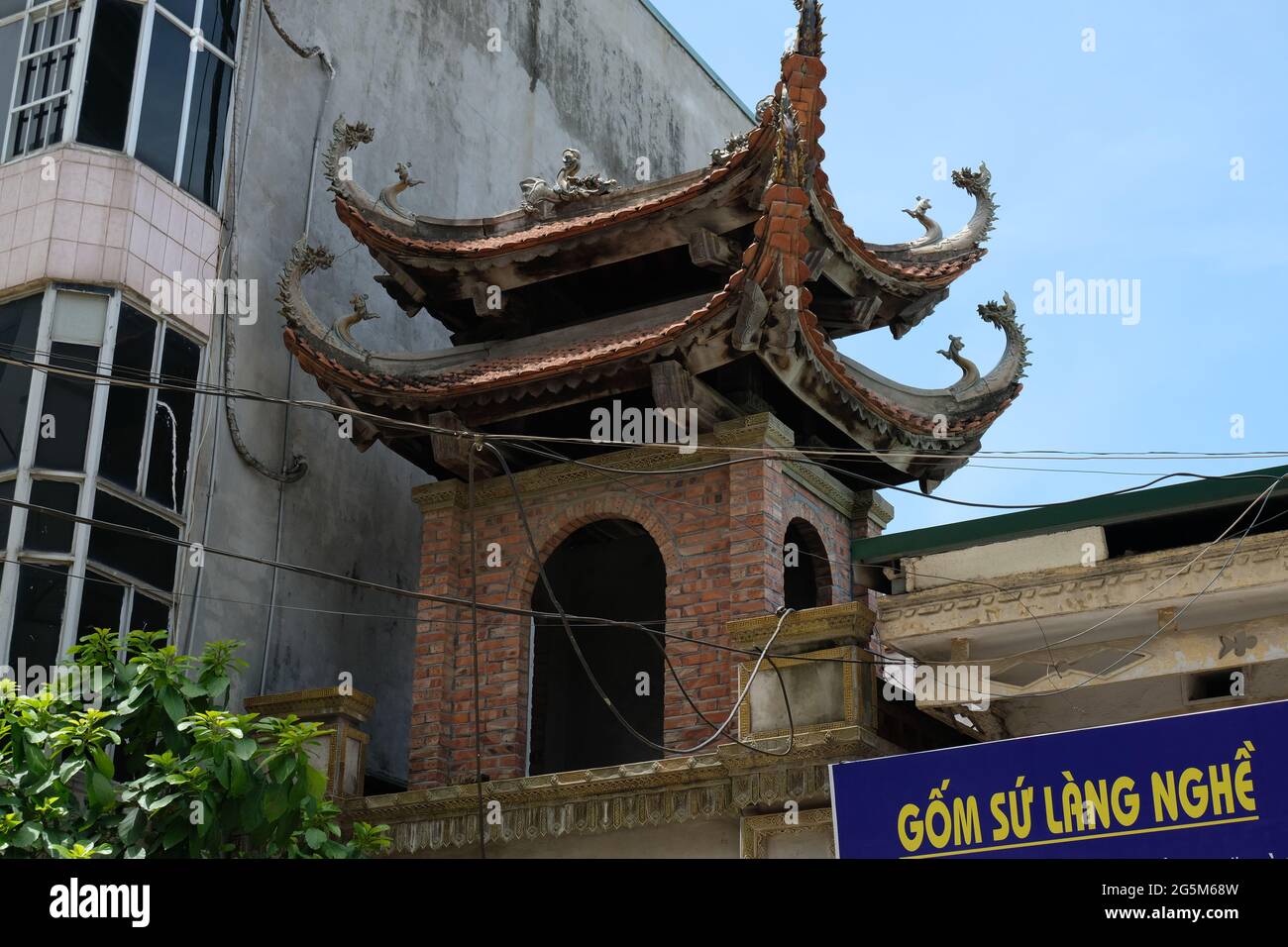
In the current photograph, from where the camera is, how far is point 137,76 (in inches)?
634

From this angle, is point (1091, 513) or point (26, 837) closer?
point (26, 837)

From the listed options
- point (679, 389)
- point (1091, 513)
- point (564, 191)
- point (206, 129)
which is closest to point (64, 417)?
point (206, 129)

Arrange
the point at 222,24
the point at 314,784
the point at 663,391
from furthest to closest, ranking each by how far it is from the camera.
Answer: the point at 222,24
the point at 663,391
the point at 314,784

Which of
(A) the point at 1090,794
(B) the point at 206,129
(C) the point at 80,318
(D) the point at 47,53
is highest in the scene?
(D) the point at 47,53

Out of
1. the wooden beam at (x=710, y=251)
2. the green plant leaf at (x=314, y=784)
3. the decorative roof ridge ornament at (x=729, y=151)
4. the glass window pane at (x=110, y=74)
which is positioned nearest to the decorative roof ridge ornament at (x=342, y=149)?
the glass window pane at (x=110, y=74)

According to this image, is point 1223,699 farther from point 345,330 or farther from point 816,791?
point 345,330

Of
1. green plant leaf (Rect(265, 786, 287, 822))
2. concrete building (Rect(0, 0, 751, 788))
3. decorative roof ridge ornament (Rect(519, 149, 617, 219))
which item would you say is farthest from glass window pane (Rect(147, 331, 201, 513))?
green plant leaf (Rect(265, 786, 287, 822))

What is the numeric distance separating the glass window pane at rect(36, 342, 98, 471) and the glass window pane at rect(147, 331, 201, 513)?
75 cm

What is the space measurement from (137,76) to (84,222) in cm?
149

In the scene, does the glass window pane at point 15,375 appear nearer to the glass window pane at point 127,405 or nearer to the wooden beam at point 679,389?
the glass window pane at point 127,405

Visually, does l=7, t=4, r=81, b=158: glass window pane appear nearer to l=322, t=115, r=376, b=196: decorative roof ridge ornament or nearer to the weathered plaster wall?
l=322, t=115, r=376, b=196: decorative roof ridge ornament

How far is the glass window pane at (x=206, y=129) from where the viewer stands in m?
16.7

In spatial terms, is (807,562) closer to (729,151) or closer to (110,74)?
(729,151)

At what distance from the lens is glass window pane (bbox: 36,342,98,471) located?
14812 millimetres
